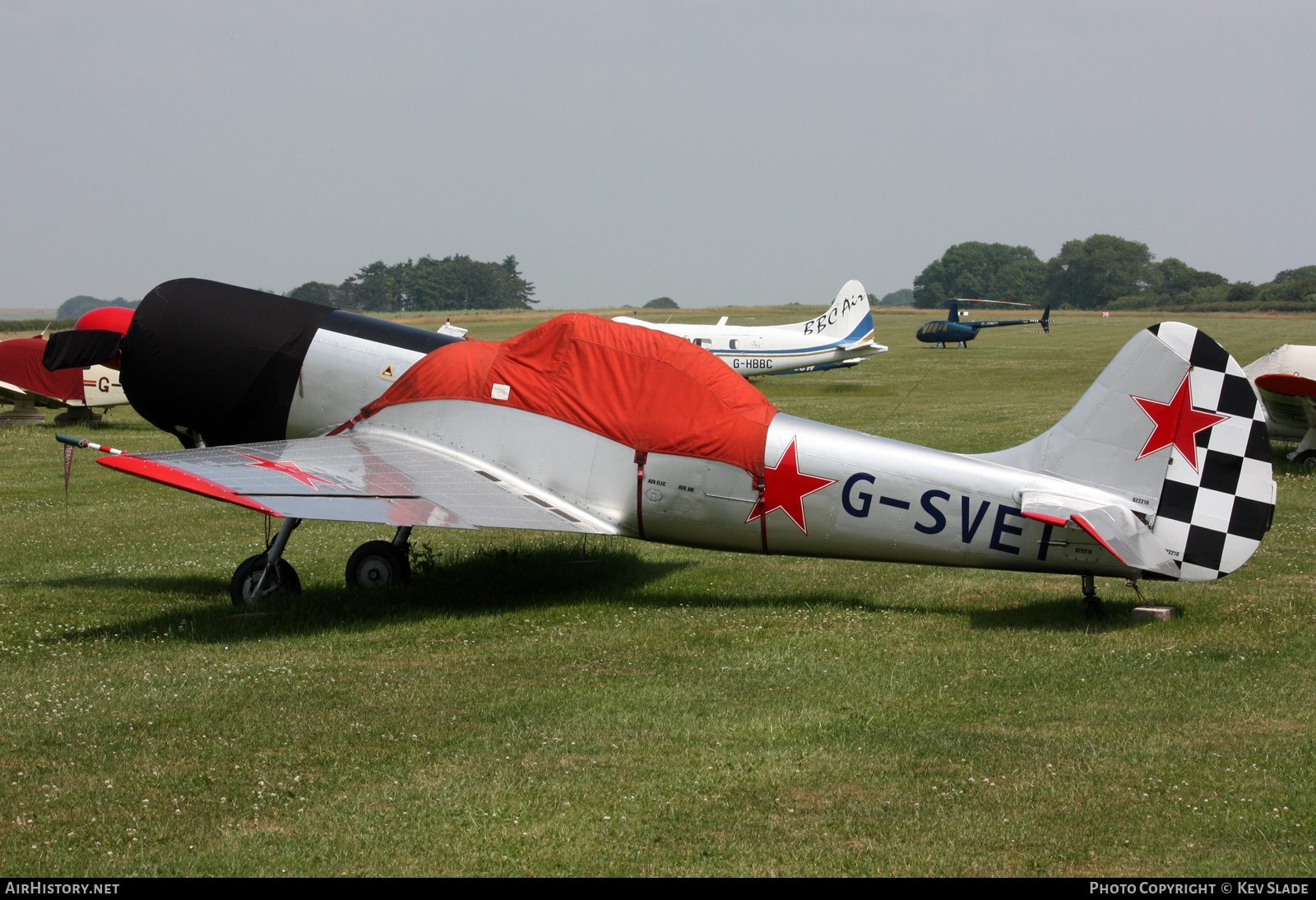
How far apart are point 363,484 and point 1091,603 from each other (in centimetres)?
601

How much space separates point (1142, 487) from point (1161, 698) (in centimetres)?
213

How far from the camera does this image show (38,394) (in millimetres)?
23750

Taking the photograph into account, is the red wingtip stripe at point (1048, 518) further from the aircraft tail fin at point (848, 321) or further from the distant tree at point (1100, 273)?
the distant tree at point (1100, 273)

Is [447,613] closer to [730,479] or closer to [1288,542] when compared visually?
[730,479]

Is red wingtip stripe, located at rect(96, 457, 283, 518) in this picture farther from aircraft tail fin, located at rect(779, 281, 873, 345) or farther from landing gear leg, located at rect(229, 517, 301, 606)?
aircraft tail fin, located at rect(779, 281, 873, 345)

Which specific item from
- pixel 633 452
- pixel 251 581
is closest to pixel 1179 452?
pixel 633 452

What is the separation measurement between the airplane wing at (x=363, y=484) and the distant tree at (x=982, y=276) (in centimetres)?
15771

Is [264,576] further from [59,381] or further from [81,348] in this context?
[59,381]

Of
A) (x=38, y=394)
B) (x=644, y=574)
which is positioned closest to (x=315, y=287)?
→ (x=38, y=394)

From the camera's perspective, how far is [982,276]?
6865 inches

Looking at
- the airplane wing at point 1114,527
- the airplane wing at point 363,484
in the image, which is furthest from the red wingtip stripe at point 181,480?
the airplane wing at point 1114,527

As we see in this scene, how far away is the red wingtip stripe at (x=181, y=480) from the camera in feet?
25.4

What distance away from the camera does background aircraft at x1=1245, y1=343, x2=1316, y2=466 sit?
686 inches

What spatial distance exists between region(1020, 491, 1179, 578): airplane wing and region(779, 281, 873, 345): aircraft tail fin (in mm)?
35481
